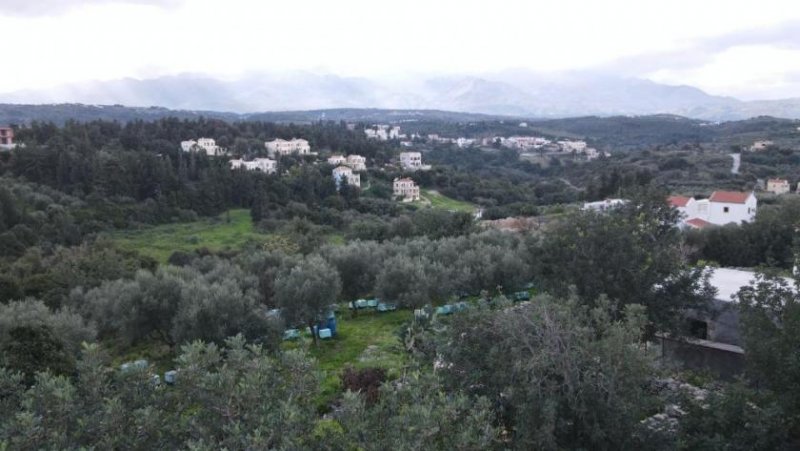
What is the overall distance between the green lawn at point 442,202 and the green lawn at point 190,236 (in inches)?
896

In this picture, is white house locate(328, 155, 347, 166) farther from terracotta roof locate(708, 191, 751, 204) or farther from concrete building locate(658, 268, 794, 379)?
concrete building locate(658, 268, 794, 379)

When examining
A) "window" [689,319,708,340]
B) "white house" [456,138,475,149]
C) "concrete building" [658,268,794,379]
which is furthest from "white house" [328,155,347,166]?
"concrete building" [658,268,794,379]

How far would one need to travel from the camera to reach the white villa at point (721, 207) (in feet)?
137

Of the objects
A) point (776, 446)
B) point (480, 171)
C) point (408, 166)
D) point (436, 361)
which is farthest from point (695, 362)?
point (480, 171)

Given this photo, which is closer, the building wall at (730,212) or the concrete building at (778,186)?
the building wall at (730,212)

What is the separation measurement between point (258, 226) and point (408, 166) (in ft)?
126

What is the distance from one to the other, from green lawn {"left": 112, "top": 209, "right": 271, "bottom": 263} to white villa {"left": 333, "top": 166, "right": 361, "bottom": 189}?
14505 millimetres

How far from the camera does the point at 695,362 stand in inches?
617

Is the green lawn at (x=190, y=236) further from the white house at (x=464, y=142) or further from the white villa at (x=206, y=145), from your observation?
the white house at (x=464, y=142)

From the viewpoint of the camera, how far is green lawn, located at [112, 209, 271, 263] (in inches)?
1730

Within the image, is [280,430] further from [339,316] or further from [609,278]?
[339,316]

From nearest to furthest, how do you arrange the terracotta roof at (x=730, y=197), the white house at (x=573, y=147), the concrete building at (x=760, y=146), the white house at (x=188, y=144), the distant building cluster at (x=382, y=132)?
1. the terracotta roof at (x=730, y=197)
2. the white house at (x=188, y=144)
3. the concrete building at (x=760, y=146)
4. the white house at (x=573, y=147)
5. the distant building cluster at (x=382, y=132)

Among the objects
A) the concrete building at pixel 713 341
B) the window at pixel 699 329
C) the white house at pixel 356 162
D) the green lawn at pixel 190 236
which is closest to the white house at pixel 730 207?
the window at pixel 699 329

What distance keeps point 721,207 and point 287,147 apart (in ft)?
196
